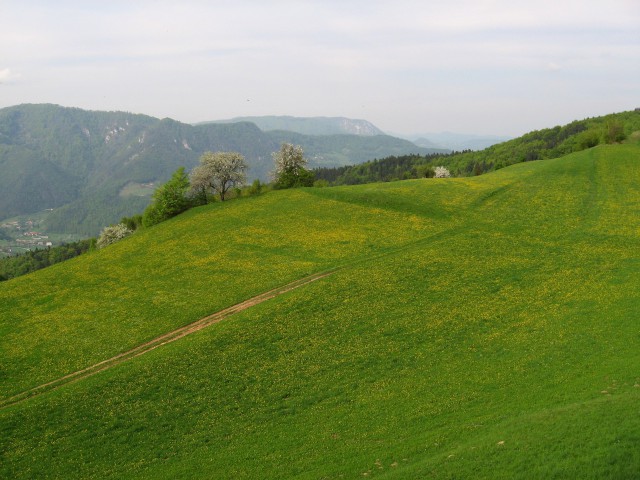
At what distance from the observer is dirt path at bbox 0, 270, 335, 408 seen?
32.3 m

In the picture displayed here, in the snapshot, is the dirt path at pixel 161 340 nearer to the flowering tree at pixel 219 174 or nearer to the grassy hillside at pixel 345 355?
the grassy hillside at pixel 345 355

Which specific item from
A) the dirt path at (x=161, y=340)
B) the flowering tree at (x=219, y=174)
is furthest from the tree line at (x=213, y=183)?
the dirt path at (x=161, y=340)

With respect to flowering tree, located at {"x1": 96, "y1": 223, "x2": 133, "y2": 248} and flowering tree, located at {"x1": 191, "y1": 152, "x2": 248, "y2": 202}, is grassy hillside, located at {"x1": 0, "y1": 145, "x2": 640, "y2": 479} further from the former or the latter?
flowering tree, located at {"x1": 96, "y1": 223, "x2": 133, "y2": 248}

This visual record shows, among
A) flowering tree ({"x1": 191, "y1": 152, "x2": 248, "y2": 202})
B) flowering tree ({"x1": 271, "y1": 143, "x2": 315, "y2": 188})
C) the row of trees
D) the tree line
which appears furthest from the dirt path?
flowering tree ({"x1": 271, "y1": 143, "x2": 315, "y2": 188})

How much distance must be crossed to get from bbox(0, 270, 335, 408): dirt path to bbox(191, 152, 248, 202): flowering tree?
43807 mm

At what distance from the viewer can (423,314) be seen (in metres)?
40.5

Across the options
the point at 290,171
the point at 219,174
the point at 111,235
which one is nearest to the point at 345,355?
the point at 219,174

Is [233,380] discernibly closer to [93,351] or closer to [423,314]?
[93,351]

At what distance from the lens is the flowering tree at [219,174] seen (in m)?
87.1

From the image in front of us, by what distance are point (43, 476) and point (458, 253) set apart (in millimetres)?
44873

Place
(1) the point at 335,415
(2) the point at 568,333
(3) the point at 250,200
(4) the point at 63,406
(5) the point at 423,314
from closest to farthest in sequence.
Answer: (1) the point at 335,415
(4) the point at 63,406
(2) the point at 568,333
(5) the point at 423,314
(3) the point at 250,200

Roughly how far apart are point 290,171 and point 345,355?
64.2 m

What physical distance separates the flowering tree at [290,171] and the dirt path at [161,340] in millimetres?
45630

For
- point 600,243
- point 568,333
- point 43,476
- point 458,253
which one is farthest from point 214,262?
point 600,243
